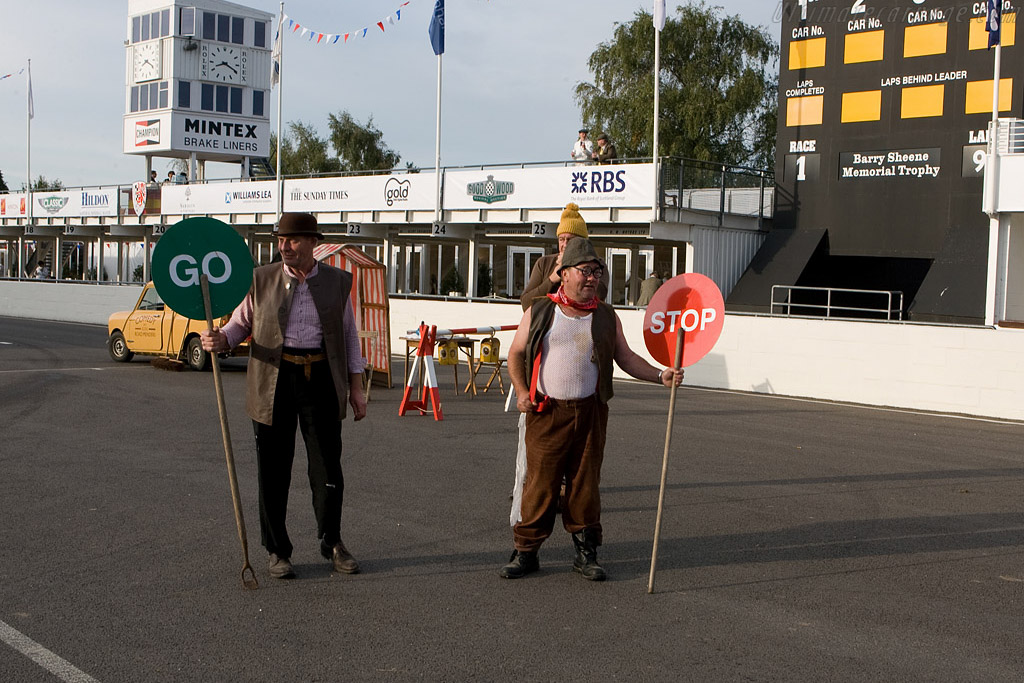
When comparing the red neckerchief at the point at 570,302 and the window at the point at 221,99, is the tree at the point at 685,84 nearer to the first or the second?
the window at the point at 221,99

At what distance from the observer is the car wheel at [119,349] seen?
798 inches

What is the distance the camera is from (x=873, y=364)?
16484 mm

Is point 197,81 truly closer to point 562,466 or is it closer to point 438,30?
point 438,30

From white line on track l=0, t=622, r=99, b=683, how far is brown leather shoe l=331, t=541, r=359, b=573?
170 cm

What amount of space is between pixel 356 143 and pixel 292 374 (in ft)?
200

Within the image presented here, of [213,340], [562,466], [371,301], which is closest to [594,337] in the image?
[562,466]

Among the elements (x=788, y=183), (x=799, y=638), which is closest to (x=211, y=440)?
(x=799, y=638)

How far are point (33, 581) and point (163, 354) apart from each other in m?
13.8

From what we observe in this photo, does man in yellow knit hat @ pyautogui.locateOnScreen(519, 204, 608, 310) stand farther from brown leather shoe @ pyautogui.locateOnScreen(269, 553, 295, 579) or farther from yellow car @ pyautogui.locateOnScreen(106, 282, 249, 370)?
yellow car @ pyautogui.locateOnScreen(106, 282, 249, 370)

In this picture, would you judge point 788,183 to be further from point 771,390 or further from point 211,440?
point 211,440

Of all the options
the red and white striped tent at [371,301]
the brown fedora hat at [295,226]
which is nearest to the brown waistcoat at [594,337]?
the brown fedora hat at [295,226]

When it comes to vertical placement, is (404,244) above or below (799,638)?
above

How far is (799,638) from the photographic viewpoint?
519cm

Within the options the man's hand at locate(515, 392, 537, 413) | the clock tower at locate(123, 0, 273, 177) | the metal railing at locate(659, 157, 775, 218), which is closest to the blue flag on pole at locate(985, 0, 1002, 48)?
the metal railing at locate(659, 157, 775, 218)
